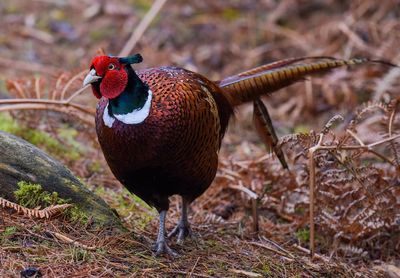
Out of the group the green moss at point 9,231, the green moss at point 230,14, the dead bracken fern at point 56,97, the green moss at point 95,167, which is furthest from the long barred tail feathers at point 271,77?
the green moss at point 230,14

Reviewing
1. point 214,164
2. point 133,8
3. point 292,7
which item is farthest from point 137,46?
point 214,164

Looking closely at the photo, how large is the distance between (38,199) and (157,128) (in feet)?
2.65

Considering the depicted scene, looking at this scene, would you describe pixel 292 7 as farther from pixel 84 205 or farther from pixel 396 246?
pixel 84 205

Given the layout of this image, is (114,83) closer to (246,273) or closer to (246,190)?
(246,273)

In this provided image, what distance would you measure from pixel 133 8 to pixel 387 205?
631 centimetres

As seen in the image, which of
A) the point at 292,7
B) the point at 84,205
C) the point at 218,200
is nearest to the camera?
the point at 84,205

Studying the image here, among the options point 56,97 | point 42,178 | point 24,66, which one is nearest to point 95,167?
point 56,97

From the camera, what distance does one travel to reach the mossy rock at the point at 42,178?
343cm

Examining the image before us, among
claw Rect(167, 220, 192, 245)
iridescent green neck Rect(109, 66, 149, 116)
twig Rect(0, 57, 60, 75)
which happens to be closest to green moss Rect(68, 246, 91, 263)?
iridescent green neck Rect(109, 66, 149, 116)

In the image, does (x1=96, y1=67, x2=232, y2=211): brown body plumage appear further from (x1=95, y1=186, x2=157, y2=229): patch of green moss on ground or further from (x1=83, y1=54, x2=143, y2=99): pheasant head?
(x1=95, y1=186, x2=157, y2=229): patch of green moss on ground

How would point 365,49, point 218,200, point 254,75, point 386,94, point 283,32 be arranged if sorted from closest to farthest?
point 254,75 < point 218,200 < point 386,94 < point 365,49 < point 283,32

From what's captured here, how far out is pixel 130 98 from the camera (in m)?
3.32

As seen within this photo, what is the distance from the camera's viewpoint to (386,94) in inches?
260

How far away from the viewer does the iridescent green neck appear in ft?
10.9
